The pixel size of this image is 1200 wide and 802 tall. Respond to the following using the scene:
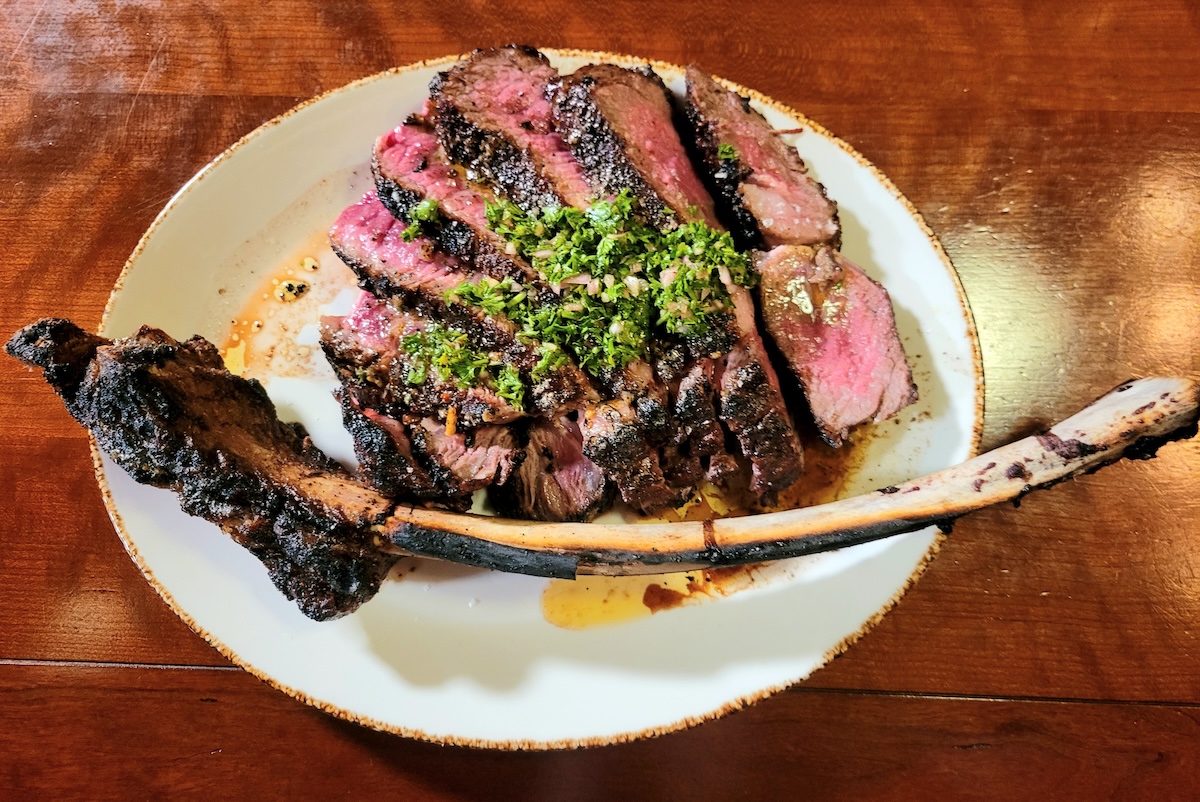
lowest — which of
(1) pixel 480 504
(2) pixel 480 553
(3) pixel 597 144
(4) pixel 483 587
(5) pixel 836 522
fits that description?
(4) pixel 483 587

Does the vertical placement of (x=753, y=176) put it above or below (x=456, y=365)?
above

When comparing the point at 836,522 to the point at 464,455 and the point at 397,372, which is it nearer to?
the point at 464,455

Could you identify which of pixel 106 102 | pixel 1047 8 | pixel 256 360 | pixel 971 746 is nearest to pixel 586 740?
pixel 971 746

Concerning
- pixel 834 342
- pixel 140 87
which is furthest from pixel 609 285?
pixel 140 87

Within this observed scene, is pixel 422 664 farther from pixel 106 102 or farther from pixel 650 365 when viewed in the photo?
pixel 106 102

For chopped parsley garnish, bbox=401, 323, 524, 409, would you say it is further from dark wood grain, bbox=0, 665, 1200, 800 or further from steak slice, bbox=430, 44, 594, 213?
dark wood grain, bbox=0, 665, 1200, 800

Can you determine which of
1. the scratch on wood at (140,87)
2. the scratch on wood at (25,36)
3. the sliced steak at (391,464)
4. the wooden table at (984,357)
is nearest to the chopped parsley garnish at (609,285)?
the sliced steak at (391,464)
